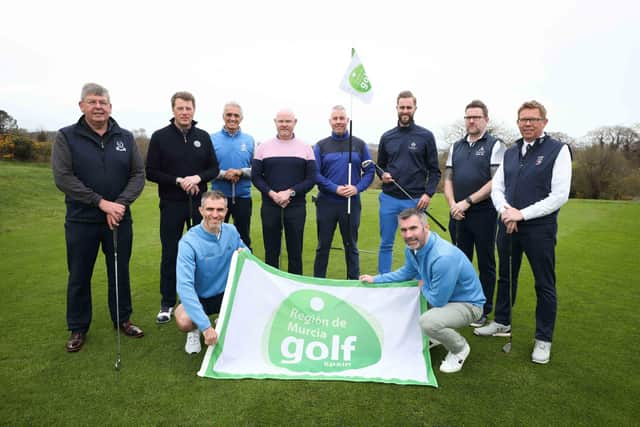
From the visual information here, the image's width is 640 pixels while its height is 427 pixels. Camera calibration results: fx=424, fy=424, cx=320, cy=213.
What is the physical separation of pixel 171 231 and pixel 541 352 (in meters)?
3.50

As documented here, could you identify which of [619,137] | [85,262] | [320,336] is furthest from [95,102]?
[619,137]

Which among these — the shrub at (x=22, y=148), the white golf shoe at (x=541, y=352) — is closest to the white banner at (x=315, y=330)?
the white golf shoe at (x=541, y=352)

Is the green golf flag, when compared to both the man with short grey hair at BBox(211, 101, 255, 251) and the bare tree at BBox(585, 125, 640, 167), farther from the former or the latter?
the bare tree at BBox(585, 125, 640, 167)

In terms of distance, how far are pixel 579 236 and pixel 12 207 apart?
600 inches

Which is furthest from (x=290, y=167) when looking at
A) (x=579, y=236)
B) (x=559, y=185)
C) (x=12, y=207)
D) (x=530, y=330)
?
(x=12, y=207)

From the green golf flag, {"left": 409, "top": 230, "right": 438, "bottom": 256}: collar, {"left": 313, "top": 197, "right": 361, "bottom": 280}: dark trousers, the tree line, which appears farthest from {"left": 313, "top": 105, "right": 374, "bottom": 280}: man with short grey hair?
the tree line

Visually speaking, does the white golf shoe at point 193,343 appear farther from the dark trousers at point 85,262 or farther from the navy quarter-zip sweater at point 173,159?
the navy quarter-zip sweater at point 173,159

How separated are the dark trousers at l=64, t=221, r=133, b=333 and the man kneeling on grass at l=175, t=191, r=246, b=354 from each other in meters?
0.70

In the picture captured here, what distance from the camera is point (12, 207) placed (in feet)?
40.9

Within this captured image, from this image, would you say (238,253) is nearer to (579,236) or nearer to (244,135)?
(244,135)

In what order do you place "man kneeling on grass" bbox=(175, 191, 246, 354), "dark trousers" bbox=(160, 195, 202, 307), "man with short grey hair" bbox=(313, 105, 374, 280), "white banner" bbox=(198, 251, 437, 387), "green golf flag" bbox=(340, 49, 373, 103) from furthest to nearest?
"green golf flag" bbox=(340, 49, 373, 103) → "man with short grey hair" bbox=(313, 105, 374, 280) → "dark trousers" bbox=(160, 195, 202, 307) → "man kneeling on grass" bbox=(175, 191, 246, 354) → "white banner" bbox=(198, 251, 437, 387)

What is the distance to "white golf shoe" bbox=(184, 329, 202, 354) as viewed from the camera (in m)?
3.48

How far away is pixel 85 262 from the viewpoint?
12.0 ft

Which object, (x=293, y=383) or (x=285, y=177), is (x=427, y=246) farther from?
(x=285, y=177)
